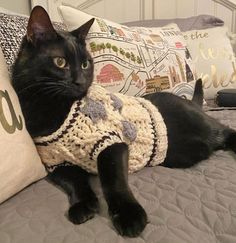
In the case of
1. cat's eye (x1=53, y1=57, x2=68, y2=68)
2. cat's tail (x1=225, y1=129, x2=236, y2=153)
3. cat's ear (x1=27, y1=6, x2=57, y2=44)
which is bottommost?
cat's tail (x1=225, y1=129, x2=236, y2=153)

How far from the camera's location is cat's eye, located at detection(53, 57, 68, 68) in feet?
2.62

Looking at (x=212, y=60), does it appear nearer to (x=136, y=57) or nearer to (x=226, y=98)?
(x=226, y=98)

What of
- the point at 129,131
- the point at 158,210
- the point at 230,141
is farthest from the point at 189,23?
the point at 158,210

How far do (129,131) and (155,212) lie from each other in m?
0.24

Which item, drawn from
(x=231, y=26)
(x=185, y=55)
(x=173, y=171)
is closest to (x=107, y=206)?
(x=173, y=171)

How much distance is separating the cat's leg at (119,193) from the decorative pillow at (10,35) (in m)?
0.39

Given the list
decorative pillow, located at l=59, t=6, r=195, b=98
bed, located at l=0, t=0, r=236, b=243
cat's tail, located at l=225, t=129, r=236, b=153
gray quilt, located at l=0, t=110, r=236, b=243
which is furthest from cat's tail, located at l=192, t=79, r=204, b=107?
gray quilt, located at l=0, t=110, r=236, b=243

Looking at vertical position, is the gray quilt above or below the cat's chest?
below

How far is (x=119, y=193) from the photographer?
0.70m

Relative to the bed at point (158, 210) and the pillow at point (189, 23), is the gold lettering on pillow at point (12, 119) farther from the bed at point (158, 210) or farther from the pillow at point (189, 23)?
the pillow at point (189, 23)

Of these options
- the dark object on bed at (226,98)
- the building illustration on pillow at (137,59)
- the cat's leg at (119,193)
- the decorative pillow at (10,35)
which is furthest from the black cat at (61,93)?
the dark object on bed at (226,98)

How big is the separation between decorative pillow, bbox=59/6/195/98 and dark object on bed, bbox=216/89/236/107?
183 millimetres

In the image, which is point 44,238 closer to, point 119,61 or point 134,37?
point 119,61

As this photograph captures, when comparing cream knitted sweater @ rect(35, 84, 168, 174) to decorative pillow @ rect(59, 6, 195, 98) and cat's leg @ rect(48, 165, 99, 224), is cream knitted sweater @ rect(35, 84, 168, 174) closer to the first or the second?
cat's leg @ rect(48, 165, 99, 224)
